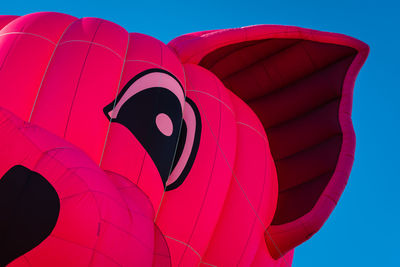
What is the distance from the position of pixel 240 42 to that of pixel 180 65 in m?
1.21

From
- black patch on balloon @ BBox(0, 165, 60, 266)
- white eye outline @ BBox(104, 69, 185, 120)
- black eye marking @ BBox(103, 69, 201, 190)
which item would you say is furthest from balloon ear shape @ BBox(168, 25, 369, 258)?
black patch on balloon @ BBox(0, 165, 60, 266)

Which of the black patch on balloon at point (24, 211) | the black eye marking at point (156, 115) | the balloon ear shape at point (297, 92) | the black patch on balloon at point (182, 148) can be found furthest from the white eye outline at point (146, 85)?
the black patch on balloon at point (24, 211)

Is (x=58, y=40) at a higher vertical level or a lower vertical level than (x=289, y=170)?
higher

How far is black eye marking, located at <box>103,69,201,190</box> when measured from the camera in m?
4.85

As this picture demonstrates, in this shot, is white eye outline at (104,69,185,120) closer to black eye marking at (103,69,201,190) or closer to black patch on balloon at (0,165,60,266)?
black eye marking at (103,69,201,190)

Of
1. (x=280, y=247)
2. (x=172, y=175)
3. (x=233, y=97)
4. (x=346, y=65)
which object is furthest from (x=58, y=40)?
(x=346, y=65)

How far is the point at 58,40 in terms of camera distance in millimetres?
5266

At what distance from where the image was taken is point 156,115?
4.98 metres

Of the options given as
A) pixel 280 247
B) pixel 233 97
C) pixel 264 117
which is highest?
pixel 233 97

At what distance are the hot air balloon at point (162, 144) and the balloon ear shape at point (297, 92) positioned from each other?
0.6 inches

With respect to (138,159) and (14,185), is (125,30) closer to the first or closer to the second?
(138,159)

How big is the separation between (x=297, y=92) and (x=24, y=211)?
189 inches

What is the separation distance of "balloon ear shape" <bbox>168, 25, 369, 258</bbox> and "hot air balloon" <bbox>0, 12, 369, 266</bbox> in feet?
0.05

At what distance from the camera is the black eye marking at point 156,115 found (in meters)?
4.85
